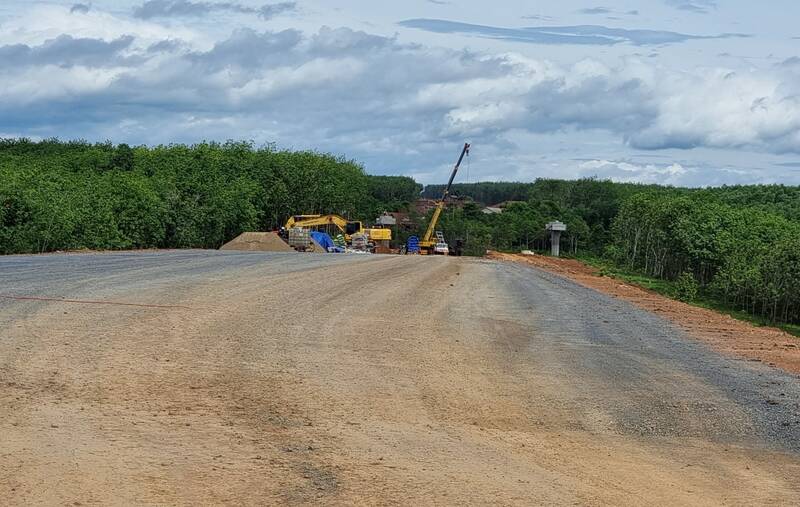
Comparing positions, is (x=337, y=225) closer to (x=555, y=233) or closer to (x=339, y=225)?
(x=339, y=225)

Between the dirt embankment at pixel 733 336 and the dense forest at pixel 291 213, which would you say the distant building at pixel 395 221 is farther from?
the dirt embankment at pixel 733 336

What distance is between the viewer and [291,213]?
284 ft

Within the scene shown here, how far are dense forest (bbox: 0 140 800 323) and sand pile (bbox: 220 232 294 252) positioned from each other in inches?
155

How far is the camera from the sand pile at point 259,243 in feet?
178

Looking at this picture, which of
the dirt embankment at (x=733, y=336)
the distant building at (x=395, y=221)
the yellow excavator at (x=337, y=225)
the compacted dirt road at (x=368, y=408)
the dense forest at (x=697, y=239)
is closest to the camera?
the compacted dirt road at (x=368, y=408)

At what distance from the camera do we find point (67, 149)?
108 m

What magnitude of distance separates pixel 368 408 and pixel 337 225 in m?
58.9

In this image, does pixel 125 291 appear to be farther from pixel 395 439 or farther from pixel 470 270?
pixel 470 270

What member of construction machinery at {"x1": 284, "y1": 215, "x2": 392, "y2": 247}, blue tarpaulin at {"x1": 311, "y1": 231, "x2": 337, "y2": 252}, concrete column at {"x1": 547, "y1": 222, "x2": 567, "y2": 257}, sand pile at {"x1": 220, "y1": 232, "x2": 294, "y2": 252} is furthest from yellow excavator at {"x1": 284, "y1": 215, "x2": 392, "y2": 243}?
concrete column at {"x1": 547, "y1": 222, "x2": 567, "y2": 257}

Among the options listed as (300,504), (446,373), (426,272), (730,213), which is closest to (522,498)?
(300,504)

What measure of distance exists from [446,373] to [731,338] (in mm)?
7546

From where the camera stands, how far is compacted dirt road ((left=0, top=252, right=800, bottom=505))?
21.8 feet

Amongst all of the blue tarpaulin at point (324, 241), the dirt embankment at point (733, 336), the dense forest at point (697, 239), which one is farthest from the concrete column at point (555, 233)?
the dirt embankment at point (733, 336)

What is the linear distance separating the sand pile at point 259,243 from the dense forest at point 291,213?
12.9 ft
